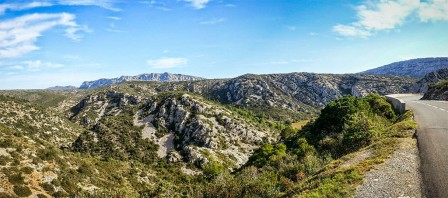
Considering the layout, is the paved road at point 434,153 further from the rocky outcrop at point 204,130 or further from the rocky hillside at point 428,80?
the rocky hillside at point 428,80

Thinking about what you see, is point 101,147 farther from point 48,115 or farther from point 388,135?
point 388,135

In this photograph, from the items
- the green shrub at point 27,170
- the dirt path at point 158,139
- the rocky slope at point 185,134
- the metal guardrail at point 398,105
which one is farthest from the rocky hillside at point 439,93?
the dirt path at point 158,139

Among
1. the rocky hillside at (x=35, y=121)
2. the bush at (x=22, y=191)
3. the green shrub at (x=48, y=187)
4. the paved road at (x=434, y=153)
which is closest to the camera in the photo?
the paved road at (x=434, y=153)

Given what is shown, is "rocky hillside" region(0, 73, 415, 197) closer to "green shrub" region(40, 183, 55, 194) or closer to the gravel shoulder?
"green shrub" region(40, 183, 55, 194)

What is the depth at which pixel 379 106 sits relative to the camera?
156 ft

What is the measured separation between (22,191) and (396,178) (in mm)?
43328

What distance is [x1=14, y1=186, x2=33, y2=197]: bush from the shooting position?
38500 mm

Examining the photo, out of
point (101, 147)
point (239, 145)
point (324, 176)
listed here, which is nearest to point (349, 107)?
point (324, 176)

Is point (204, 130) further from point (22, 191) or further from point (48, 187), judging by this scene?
point (22, 191)

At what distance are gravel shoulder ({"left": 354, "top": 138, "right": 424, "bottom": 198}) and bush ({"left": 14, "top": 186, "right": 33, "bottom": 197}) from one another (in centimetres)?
4103

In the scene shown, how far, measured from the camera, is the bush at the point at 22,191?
3850 cm

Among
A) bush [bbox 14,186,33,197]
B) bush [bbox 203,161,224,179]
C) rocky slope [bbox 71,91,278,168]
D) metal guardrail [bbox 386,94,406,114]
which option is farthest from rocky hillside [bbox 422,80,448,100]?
bush [bbox 14,186,33,197]

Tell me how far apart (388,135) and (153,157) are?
3761 inches

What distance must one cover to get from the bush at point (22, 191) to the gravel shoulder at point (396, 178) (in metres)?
41.0
